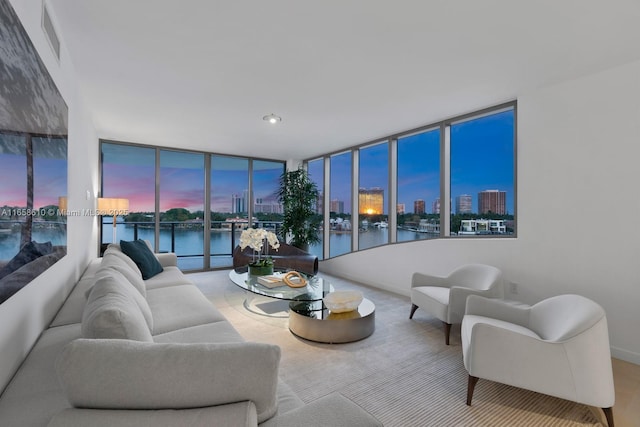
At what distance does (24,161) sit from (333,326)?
2.41 m

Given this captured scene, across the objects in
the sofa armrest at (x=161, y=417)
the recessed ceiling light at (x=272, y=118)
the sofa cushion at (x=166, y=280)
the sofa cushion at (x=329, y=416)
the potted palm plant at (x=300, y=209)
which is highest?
the recessed ceiling light at (x=272, y=118)

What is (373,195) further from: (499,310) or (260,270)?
(499,310)

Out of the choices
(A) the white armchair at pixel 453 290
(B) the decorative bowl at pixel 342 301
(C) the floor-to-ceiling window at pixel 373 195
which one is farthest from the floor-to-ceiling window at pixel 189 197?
(A) the white armchair at pixel 453 290

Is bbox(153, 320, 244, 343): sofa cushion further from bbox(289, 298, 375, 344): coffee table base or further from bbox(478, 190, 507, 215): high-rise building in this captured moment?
bbox(478, 190, 507, 215): high-rise building

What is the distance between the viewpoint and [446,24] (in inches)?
80.6

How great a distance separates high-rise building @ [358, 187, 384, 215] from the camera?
521 cm

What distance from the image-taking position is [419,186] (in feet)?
15.1

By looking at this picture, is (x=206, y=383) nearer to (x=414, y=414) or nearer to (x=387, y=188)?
(x=414, y=414)

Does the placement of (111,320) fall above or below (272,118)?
below

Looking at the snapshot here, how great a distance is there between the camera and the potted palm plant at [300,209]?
6207mm

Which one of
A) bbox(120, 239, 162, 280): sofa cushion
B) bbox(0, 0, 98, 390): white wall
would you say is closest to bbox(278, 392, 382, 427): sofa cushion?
bbox(0, 0, 98, 390): white wall

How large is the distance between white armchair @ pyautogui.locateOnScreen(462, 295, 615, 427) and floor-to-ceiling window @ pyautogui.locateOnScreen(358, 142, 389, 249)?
305 cm

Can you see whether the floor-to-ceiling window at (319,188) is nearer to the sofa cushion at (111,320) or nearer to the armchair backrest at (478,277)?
the armchair backrest at (478,277)

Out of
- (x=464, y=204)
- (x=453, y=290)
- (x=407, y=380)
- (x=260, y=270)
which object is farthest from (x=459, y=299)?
(x=260, y=270)
